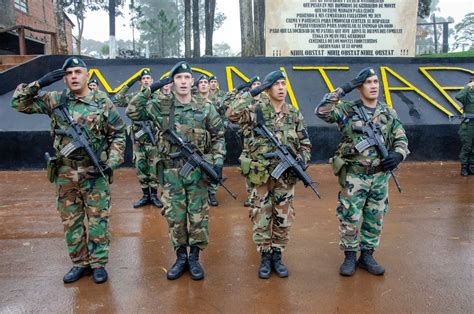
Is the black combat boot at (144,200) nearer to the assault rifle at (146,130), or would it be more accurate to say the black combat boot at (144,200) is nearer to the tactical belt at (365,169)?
the assault rifle at (146,130)

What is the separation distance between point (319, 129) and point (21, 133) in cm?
668

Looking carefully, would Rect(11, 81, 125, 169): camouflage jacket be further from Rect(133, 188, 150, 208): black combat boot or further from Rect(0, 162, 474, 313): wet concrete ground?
Rect(133, 188, 150, 208): black combat boot

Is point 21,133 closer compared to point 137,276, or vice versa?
point 137,276

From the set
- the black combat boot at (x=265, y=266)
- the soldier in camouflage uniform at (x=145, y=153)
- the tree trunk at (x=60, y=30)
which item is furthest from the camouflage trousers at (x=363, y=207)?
the tree trunk at (x=60, y=30)

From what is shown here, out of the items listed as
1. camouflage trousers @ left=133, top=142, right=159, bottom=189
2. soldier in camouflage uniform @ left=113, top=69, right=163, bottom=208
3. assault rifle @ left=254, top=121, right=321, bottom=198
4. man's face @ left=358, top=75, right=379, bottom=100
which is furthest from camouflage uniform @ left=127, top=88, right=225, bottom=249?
camouflage trousers @ left=133, top=142, right=159, bottom=189

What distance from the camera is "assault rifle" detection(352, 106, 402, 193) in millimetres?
A: 3885

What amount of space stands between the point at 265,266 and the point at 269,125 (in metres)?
1.39

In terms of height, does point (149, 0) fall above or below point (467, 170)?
above

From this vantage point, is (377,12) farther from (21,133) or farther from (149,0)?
(149,0)

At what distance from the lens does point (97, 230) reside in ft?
12.8

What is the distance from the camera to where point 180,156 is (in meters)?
3.88

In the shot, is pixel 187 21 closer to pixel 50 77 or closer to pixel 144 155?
pixel 144 155

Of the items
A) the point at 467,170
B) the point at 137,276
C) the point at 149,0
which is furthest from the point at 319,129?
the point at 149,0

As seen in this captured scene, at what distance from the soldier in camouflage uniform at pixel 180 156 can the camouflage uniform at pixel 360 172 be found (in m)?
1.16
